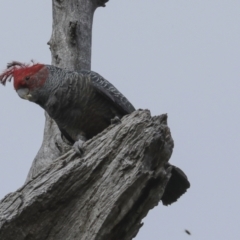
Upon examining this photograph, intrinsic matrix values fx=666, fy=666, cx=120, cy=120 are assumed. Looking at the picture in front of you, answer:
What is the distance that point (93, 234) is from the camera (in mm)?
5234

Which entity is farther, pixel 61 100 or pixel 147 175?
pixel 61 100

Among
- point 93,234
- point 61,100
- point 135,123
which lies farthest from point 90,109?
point 93,234

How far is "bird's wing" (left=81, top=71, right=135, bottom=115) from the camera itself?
695 centimetres

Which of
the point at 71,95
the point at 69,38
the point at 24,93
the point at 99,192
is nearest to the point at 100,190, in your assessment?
the point at 99,192

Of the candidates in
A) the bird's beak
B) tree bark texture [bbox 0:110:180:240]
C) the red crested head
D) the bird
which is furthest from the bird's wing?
tree bark texture [bbox 0:110:180:240]

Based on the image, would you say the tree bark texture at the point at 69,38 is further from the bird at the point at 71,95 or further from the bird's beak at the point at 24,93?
the bird's beak at the point at 24,93

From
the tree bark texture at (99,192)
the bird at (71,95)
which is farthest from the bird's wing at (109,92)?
the tree bark texture at (99,192)

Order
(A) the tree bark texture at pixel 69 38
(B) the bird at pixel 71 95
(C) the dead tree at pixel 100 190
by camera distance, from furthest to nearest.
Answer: (A) the tree bark texture at pixel 69 38 < (B) the bird at pixel 71 95 < (C) the dead tree at pixel 100 190

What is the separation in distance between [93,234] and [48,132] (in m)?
2.42

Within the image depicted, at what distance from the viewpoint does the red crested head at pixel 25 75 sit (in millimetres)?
6922

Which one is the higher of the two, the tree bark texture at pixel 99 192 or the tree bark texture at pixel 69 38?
the tree bark texture at pixel 69 38

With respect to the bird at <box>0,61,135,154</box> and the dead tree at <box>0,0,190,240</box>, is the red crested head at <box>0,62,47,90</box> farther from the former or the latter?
the dead tree at <box>0,0,190,240</box>

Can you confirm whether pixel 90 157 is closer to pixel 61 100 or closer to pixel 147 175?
pixel 147 175

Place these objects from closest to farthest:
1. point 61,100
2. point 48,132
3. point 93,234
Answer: point 93,234, point 61,100, point 48,132
